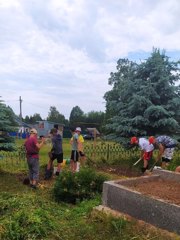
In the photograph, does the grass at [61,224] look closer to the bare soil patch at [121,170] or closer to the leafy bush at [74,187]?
the leafy bush at [74,187]

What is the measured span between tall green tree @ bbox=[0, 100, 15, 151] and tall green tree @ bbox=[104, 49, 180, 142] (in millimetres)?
4260

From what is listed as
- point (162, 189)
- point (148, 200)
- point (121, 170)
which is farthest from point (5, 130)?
point (148, 200)

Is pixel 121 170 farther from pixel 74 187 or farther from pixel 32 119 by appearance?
pixel 32 119

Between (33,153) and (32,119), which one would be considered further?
(32,119)

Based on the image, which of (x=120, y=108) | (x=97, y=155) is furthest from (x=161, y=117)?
(x=97, y=155)

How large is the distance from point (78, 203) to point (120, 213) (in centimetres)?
139

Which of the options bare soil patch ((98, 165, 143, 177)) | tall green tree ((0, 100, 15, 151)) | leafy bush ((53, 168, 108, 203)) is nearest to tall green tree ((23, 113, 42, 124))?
bare soil patch ((98, 165, 143, 177))

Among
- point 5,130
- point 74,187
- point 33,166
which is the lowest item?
point 74,187

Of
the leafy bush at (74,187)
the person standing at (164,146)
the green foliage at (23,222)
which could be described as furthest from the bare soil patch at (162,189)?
the person standing at (164,146)

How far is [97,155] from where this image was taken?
45.8 ft

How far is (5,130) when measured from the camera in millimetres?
8930

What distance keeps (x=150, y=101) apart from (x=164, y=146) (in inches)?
101

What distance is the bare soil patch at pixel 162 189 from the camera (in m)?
4.67

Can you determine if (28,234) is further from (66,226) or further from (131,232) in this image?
(131,232)
